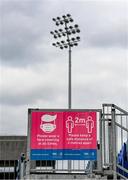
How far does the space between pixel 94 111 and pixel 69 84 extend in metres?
25.5

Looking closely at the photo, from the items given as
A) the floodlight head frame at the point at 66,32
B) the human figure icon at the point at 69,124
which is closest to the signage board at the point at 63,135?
the human figure icon at the point at 69,124

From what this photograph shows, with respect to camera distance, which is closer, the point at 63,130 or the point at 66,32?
the point at 63,130

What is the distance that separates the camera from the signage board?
10.5 metres

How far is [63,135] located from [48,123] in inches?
17.9

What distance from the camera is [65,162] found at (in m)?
10.6

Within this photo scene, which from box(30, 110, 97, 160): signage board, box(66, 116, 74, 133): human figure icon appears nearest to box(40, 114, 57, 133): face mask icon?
box(30, 110, 97, 160): signage board

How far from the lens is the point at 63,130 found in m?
10.6

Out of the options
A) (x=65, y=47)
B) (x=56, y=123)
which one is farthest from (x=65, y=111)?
(x=65, y=47)

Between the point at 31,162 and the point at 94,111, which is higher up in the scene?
the point at 94,111

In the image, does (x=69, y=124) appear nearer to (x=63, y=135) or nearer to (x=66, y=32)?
(x=63, y=135)

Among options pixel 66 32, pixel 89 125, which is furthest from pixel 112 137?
pixel 66 32

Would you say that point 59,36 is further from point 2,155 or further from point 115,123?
point 115,123

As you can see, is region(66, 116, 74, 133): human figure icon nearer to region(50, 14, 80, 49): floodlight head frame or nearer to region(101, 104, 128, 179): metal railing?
region(101, 104, 128, 179): metal railing

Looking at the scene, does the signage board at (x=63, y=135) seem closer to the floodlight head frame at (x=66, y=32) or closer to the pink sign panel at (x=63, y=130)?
the pink sign panel at (x=63, y=130)
